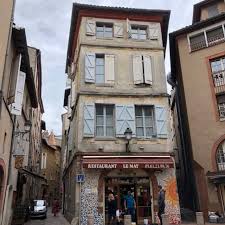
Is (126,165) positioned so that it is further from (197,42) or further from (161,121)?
(197,42)

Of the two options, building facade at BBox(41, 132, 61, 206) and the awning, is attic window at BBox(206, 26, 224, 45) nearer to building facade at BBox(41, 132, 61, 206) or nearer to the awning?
the awning

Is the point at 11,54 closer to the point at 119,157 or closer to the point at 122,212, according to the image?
the point at 119,157

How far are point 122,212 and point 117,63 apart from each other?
7.83 meters

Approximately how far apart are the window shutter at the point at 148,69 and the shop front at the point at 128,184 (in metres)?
4.41

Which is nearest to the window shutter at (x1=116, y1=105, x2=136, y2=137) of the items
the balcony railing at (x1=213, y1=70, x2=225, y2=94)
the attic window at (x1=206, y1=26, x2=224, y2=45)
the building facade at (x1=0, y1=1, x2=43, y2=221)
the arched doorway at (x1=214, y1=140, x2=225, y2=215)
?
the building facade at (x1=0, y1=1, x2=43, y2=221)

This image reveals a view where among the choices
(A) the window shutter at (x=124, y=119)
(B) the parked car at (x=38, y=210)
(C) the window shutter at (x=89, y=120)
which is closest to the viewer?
(C) the window shutter at (x=89, y=120)

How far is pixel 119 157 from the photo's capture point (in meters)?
14.4

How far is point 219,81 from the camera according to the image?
18781 millimetres

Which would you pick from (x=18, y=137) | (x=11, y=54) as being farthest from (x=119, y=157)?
(x=11, y=54)

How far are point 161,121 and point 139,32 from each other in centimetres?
581

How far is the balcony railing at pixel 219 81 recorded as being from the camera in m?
18.5

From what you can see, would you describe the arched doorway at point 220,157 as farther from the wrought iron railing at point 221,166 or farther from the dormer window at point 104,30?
the dormer window at point 104,30

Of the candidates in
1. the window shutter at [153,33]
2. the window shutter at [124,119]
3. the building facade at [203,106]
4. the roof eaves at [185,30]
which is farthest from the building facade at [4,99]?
the roof eaves at [185,30]

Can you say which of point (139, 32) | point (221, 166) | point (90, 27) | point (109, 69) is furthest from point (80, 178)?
point (139, 32)
